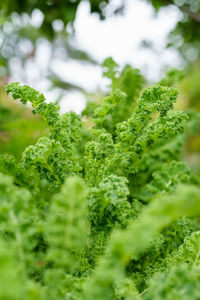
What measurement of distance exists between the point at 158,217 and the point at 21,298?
21 cm

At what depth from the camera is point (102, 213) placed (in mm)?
623

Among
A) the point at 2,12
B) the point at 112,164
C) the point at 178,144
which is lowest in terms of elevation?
the point at 112,164

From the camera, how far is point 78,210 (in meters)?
0.46

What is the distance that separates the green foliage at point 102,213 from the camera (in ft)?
1.39

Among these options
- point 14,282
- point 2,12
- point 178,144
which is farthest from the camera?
point 2,12

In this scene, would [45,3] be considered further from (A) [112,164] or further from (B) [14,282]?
(B) [14,282]

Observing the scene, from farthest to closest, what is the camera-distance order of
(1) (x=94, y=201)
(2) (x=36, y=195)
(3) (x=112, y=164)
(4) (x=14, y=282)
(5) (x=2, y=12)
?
(5) (x=2, y=12) → (2) (x=36, y=195) → (3) (x=112, y=164) → (1) (x=94, y=201) → (4) (x=14, y=282)

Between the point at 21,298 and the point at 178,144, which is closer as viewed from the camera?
the point at 21,298

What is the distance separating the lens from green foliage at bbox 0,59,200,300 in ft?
1.39

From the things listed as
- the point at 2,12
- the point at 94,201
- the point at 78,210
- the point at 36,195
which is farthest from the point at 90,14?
the point at 78,210

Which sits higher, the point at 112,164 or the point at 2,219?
the point at 112,164

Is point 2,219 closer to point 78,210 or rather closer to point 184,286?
point 78,210

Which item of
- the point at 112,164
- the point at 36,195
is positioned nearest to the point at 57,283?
the point at 112,164

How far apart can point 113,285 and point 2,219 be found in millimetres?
234
